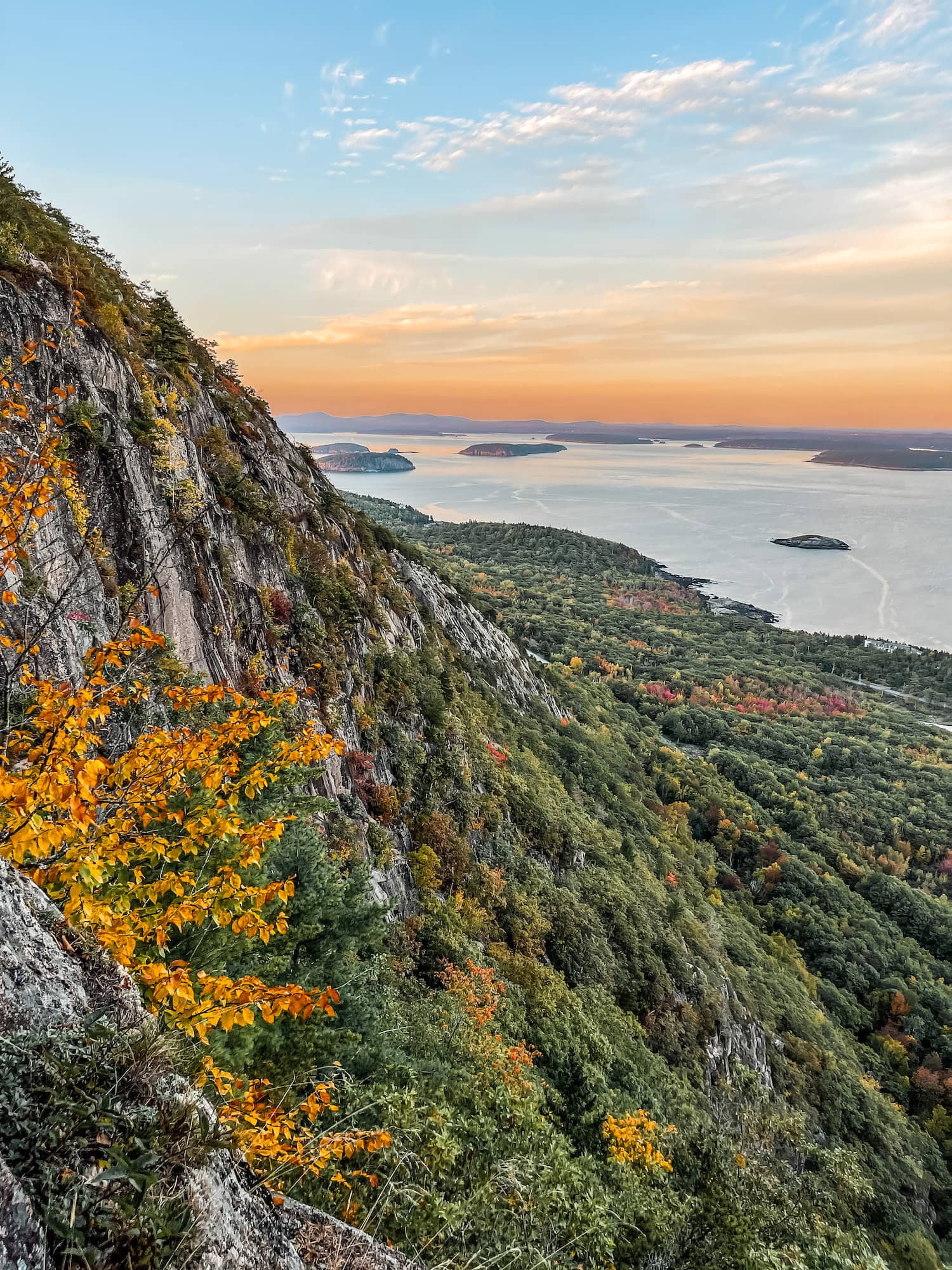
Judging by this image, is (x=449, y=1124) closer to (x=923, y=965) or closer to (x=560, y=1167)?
(x=560, y=1167)

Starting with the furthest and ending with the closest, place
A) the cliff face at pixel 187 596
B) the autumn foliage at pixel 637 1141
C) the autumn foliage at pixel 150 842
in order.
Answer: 1. the autumn foliage at pixel 637 1141
2. the autumn foliage at pixel 150 842
3. the cliff face at pixel 187 596

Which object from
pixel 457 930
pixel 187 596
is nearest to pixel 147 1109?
pixel 187 596

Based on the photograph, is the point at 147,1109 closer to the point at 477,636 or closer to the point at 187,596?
the point at 187,596

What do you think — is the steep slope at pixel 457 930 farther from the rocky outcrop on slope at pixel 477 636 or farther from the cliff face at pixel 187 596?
the rocky outcrop on slope at pixel 477 636

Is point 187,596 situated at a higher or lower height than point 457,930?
higher

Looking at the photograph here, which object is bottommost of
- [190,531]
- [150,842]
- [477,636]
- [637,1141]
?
[637,1141]

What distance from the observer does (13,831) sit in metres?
3.85

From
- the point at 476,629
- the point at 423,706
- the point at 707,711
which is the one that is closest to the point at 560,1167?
the point at 423,706

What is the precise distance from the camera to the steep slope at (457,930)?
696 centimetres

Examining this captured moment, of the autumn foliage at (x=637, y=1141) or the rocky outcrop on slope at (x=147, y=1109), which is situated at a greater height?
the rocky outcrop on slope at (x=147, y=1109)

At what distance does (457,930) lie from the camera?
15.6 m

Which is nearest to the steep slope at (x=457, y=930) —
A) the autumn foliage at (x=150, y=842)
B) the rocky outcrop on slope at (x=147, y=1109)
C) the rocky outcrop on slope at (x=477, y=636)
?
the rocky outcrop on slope at (x=147, y=1109)

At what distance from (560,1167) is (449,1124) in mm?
1544

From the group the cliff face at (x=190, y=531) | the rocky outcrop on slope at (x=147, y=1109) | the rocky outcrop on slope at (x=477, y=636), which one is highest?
the cliff face at (x=190, y=531)
